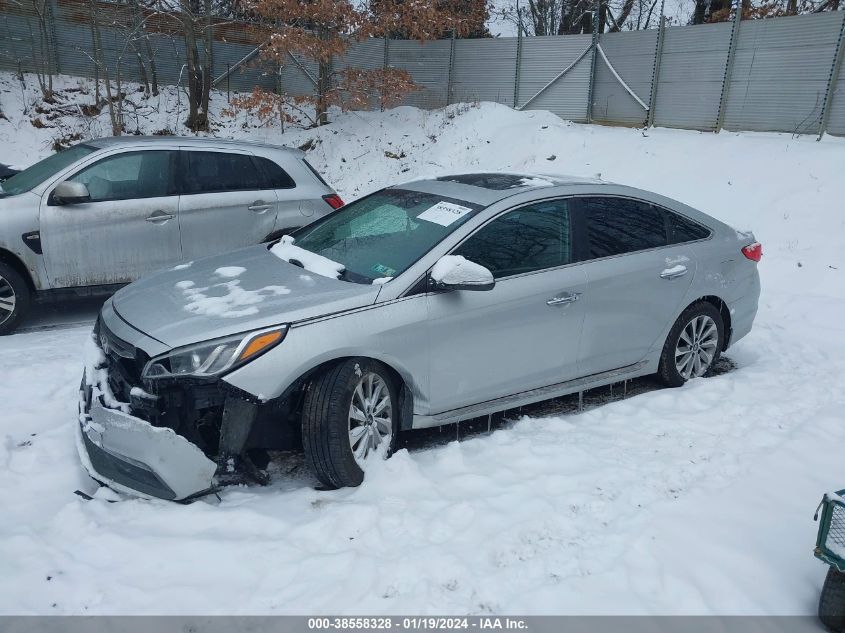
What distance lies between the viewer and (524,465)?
3787 mm

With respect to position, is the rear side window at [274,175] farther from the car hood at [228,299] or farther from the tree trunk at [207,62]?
the tree trunk at [207,62]

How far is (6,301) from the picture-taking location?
224 inches

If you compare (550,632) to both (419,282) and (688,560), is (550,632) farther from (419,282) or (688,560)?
(419,282)

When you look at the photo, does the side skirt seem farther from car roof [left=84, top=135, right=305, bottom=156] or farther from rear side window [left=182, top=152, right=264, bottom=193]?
car roof [left=84, top=135, right=305, bottom=156]

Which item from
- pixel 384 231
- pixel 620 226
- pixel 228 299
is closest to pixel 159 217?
pixel 384 231

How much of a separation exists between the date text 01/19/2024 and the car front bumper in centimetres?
92

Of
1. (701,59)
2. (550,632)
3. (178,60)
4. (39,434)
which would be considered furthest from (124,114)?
(550,632)

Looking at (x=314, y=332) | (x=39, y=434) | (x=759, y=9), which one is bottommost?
(x=39, y=434)

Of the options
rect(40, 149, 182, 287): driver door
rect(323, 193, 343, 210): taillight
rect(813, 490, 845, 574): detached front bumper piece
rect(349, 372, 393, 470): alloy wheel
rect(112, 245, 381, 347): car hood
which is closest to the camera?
rect(813, 490, 845, 574): detached front bumper piece

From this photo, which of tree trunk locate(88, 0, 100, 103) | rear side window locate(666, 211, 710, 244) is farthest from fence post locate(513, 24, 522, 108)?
rear side window locate(666, 211, 710, 244)

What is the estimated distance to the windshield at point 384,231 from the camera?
393cm

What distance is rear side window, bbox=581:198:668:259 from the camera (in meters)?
4.55

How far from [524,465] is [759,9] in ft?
68.5

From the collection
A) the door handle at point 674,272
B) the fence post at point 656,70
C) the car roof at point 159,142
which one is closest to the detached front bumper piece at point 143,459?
the door handle at point 674,272
